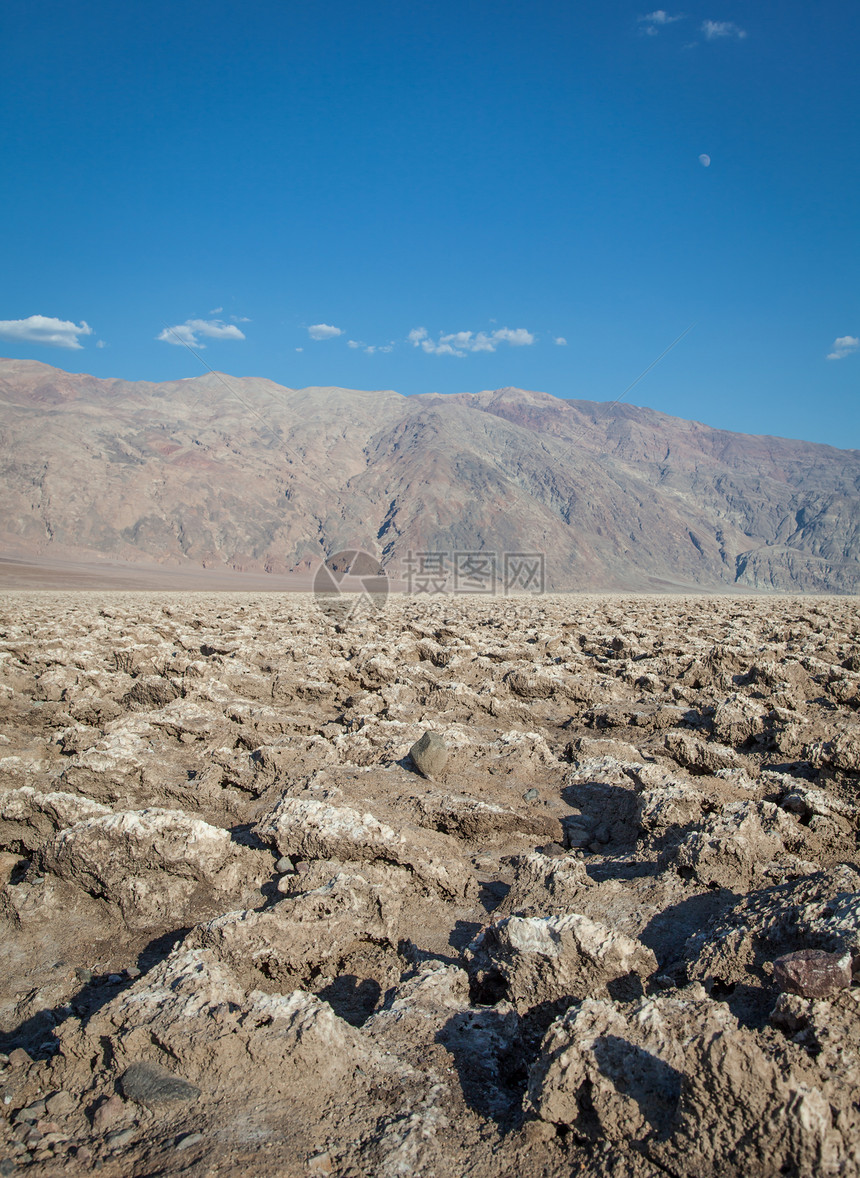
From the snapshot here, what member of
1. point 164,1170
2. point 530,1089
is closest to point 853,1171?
point 530,1089

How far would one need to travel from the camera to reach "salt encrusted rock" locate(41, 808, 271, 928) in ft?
10.1

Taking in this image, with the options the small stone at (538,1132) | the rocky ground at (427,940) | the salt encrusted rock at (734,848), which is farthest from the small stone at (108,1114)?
the salt encrusted rock at (734,848)

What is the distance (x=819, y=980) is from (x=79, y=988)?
8.08 feet

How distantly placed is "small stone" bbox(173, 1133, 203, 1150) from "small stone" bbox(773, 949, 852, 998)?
160 centimetres

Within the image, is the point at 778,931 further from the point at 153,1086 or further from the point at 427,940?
the point at 153,1086

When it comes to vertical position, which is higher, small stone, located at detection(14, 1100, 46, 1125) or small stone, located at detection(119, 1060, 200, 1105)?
small stone, located at detection(119, 1060, 200, 1105)

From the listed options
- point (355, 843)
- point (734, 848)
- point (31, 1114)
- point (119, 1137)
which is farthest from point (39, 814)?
point (734, 848)

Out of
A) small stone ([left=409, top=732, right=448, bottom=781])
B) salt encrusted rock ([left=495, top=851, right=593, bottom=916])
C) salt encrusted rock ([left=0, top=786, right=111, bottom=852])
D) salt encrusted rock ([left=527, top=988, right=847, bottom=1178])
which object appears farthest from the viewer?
small stone ([left=409, top=732, right=448, bottom=781])

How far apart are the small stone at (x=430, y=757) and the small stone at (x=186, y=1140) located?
277 centimetres

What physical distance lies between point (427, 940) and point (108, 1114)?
128 cm

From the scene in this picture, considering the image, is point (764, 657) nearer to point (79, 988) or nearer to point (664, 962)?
point (664, 962)

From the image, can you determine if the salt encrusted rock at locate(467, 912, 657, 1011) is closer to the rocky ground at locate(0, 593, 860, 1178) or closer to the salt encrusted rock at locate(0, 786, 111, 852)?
the rocky ground at locate(0, 593, 860, 1178)

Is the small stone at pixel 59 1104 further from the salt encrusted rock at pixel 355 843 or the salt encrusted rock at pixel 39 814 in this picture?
the salt encrusted rock at pixel 39 814

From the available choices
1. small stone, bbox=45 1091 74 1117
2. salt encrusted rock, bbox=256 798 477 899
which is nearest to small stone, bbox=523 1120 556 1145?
small stone, bbox=45 1091 74 1117
